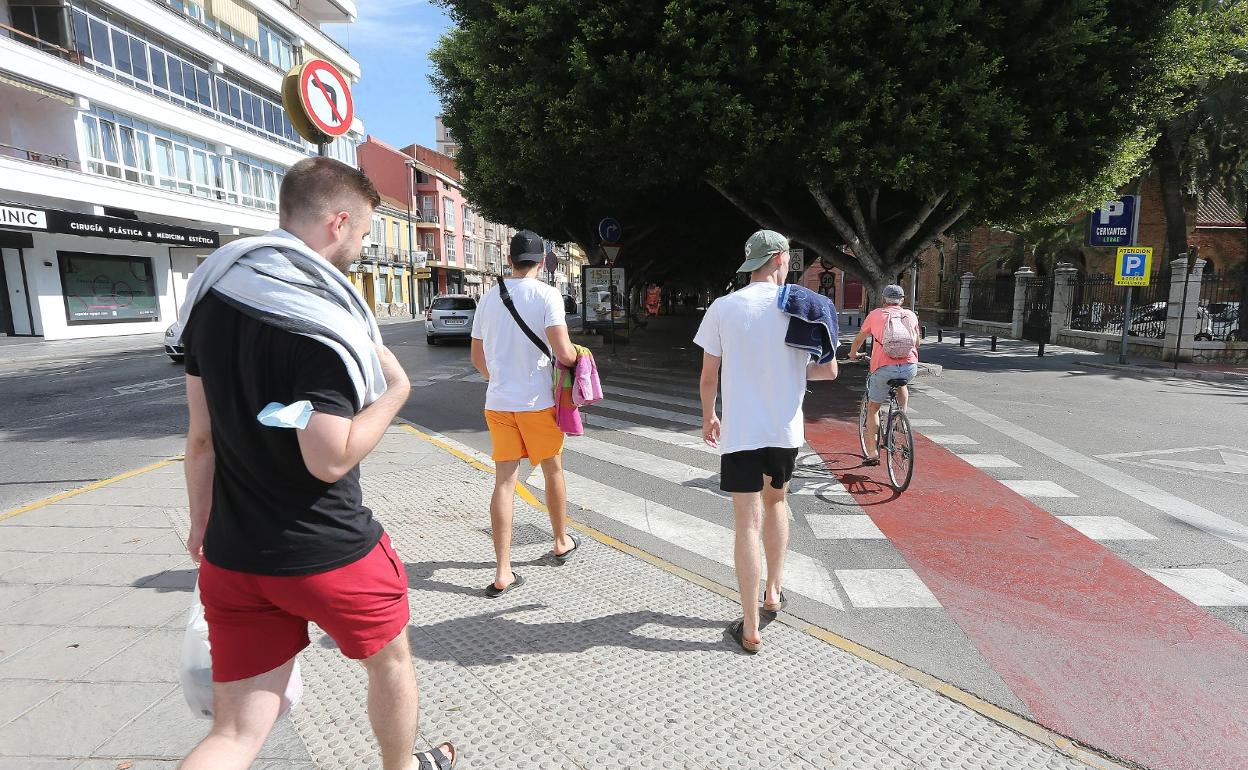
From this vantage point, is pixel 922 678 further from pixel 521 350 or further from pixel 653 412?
pixel 653 412

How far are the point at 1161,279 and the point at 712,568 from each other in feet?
64.1

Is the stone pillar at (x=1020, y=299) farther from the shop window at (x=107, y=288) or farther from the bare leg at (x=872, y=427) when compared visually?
the shop window at (x=107, y=288)

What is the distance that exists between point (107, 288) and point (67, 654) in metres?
28.1

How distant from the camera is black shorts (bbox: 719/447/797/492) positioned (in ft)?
9.91

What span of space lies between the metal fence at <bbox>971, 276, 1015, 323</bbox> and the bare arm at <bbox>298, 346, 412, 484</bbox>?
28001 millimetres

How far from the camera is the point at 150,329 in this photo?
26719mm

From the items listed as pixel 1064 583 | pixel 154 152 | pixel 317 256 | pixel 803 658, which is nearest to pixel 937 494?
pixel 1064 583

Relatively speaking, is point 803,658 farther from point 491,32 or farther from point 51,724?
point 491,32

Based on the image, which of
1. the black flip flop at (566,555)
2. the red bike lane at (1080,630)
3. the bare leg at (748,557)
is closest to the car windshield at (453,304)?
the red bike lane at (1080,630)

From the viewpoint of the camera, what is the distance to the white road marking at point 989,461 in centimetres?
655

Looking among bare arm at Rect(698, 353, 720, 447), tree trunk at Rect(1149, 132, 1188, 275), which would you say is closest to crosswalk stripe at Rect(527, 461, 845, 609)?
bare arm at Rect(698, 353, 720, 447)

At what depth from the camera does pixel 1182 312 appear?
51.2 ft

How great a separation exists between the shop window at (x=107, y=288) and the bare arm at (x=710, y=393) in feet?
90.3

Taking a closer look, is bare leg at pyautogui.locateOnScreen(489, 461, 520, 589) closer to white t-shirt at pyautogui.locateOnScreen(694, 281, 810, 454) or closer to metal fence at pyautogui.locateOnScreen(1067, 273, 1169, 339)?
white t-shirt at pyautogui.locateOnScreen(694, 281, 810, 454)
